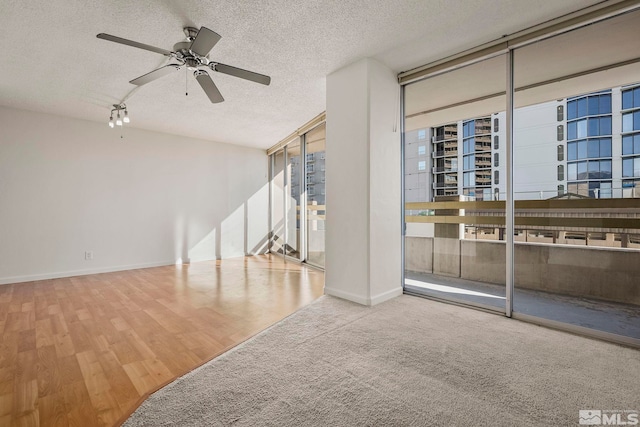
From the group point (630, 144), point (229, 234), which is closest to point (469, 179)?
point (630, 144)

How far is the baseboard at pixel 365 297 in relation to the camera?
324 cm

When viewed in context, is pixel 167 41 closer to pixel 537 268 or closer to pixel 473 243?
pixel 473 243

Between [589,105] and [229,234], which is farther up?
[589,105]

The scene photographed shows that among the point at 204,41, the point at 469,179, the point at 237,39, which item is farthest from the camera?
the point at 469,179

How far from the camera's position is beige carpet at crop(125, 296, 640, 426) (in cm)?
151

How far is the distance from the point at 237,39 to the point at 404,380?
3.16 metres

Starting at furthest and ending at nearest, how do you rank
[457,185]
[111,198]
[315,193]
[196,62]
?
1. [315,193]
2. [111,198]
3. [457,185]
4. [196,62]

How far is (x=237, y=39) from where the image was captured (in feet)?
9.21

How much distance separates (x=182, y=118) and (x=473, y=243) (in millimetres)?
4835

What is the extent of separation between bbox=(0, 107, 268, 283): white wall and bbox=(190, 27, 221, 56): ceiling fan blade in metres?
3.98

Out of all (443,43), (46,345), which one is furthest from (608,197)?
(46,345)

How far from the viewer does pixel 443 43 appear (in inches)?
115

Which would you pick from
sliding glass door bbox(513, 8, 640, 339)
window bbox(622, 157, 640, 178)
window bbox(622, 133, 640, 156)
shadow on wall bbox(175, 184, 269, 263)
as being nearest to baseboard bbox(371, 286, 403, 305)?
sliding glass door bbox(513, 8, 640, 339)

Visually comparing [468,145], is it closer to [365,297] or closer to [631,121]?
[631,121]
